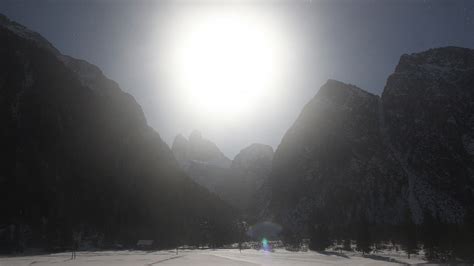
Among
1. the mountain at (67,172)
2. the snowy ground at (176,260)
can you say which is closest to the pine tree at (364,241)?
the snowy ground at (176,260)

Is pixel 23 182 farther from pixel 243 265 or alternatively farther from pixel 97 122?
pixel 243 265

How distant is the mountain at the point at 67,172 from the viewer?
13701 centimetres

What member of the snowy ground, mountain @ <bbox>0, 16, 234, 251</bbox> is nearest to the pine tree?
the snowy ground

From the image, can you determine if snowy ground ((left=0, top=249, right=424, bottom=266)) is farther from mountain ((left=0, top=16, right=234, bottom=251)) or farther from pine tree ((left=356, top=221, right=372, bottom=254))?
mountain ((left=0, top=16, right=234, bottom=251))

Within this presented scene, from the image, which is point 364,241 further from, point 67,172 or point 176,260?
point 67,172

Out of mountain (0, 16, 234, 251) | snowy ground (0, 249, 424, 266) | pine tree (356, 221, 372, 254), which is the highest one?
mountain (0, 16, 234, 251)

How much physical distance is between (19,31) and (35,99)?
4560cm

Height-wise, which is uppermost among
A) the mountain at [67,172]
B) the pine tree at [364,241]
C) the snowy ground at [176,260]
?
the mountain at [67,172]

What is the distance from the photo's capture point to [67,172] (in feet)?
518

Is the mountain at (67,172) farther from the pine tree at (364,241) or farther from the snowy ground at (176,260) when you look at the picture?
the pine tree at (364,241)

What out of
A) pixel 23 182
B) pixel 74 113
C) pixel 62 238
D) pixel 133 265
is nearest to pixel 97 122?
pixel 74 113

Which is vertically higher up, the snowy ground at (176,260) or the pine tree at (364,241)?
the pine tree at (364,241)

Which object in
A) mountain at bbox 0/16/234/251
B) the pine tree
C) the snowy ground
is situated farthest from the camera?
mountain at bbox 0/16/234/251

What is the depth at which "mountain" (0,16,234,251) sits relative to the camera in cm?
13701
